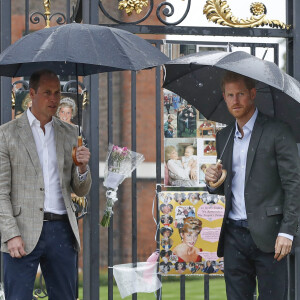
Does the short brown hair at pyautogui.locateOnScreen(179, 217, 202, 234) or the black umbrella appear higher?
the black umbrella

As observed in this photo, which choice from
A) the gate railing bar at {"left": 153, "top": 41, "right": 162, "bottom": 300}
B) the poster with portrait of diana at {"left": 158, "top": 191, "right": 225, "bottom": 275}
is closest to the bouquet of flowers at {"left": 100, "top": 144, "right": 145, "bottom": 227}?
the gate railing bar at {"left": 153, "top": 41, "right": 162, "bottom": 300}

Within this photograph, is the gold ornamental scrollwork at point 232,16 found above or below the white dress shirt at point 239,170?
above

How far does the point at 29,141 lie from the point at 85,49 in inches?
24.9

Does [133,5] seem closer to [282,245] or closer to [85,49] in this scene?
[85,49]

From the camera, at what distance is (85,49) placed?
4.24 meters

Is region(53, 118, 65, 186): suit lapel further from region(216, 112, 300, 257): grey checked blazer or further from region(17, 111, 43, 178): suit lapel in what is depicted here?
region(216, 112, 300, 257): grey checked blazer

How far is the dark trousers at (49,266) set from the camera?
4289mm

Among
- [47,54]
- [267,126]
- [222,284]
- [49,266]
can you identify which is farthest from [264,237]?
[222,284]

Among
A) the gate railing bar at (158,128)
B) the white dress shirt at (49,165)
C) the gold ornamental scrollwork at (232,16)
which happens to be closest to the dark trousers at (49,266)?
the white dress shirt at (49,165)

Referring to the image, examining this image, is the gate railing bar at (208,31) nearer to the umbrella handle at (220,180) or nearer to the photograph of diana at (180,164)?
the photograph of diana at (180,164)

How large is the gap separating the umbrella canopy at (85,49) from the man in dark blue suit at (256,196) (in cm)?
55

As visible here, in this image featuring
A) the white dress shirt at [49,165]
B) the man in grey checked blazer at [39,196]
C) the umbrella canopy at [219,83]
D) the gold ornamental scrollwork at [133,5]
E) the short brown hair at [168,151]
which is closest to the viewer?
the umbrella canopy at [219,83]

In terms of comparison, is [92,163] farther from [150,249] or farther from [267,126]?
[150,249]

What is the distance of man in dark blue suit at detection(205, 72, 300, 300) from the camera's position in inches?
165
